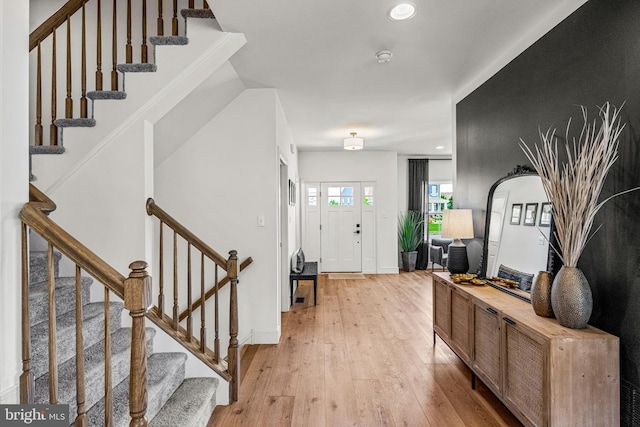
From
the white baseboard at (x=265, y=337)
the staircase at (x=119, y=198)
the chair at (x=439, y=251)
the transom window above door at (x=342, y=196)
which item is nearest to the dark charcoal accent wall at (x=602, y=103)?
the staircase at (x=119, y=198)

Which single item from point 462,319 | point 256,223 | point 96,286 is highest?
point 256,223

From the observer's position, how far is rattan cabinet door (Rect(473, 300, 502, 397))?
204cm

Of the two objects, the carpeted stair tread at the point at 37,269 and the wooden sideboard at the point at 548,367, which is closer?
the wooden sideboard at the point at 548,367

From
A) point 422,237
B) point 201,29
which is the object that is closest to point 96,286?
point 201,29

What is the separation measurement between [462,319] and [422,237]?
15.7ft

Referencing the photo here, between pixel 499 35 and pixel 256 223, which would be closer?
pixel 499 35

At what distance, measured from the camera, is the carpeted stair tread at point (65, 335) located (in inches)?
63.5

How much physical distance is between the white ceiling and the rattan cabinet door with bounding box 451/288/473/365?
1.85 meters

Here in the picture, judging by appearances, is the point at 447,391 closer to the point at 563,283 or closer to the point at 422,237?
the point at 563,283

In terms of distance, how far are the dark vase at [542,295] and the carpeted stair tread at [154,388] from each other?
2143mm

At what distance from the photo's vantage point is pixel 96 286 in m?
2.33

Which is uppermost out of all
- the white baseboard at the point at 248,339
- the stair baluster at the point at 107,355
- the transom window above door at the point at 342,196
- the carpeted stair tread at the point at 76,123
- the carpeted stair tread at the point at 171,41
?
the carpeted stair tread at the point at 171,41

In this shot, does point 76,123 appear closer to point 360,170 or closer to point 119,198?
point 119,198

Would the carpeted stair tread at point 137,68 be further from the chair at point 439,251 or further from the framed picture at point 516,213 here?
the chair at point 439,251
